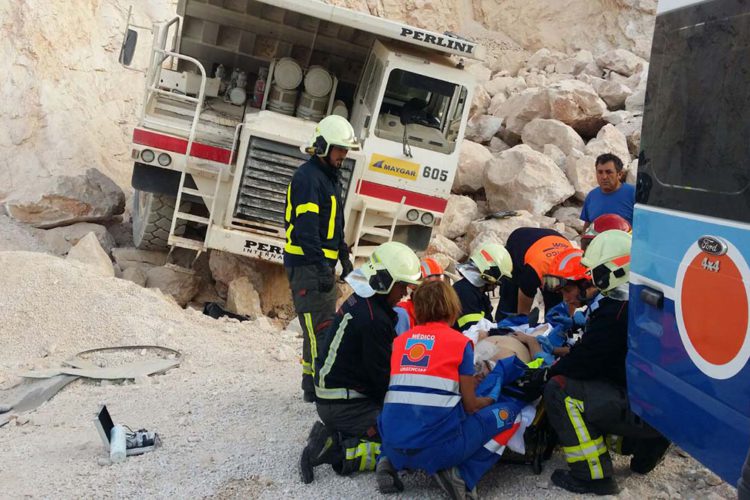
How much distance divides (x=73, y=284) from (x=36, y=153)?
686cm

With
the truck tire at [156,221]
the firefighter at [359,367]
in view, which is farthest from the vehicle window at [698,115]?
the truck tire at [156,221]

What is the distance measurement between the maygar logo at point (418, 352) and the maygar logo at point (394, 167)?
525cm

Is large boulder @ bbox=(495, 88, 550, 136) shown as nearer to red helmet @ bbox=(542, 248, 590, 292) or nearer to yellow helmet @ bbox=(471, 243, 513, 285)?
yellow helmet @ bbox=(471, 243, 513, 285)

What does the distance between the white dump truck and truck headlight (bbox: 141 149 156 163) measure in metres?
0.01

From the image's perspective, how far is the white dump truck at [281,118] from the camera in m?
9.60

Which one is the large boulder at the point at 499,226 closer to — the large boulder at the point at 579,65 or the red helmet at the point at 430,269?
the red helmet at the point at 430,269

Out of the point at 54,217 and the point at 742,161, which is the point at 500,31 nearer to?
the point at 54,217

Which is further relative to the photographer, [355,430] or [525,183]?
[525,183]

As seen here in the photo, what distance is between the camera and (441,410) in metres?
4.69

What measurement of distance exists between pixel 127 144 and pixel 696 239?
45.1 feet

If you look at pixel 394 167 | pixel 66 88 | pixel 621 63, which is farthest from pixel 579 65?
pixel 394 167

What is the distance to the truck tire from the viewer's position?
1062 cm

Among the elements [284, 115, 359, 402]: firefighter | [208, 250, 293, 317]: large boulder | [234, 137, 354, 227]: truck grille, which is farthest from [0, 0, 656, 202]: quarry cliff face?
[284, 115, 359, 402]: firefighter

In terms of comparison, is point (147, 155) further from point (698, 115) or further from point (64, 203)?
point (698, 115)
